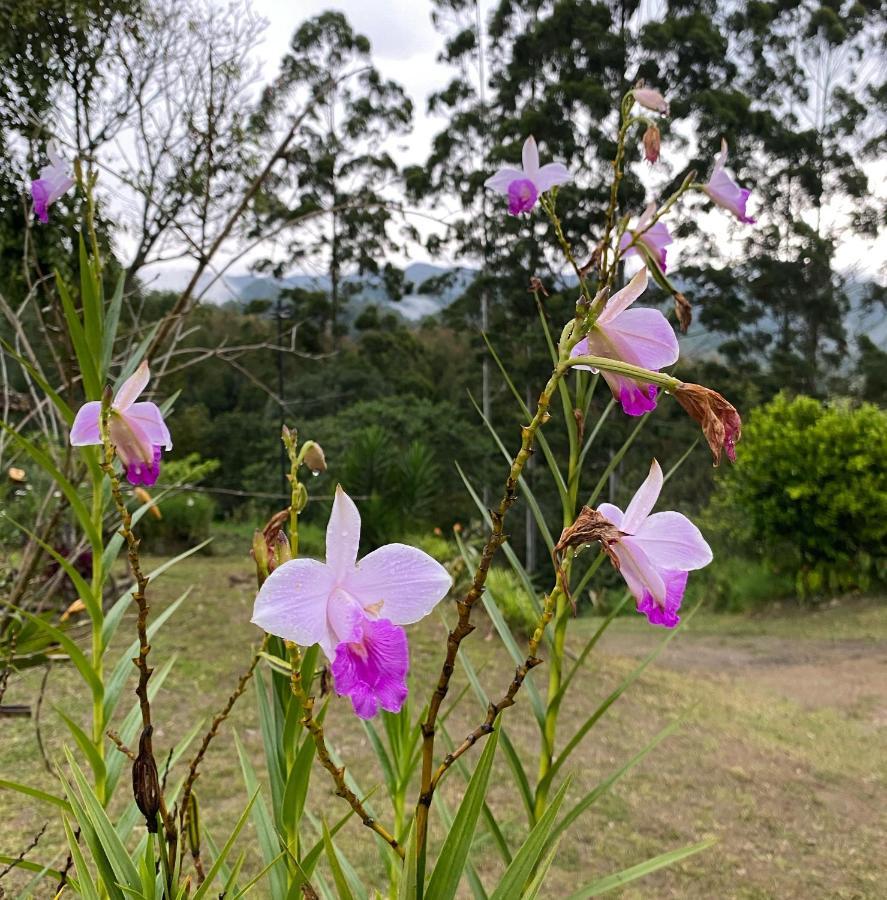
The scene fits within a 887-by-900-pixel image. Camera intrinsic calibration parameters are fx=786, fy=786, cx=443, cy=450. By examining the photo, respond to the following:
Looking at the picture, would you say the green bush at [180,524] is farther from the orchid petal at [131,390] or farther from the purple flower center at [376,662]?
the purple flower center at [376,662]

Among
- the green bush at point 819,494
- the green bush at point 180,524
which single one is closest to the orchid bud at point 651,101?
the green bush at point 819,494

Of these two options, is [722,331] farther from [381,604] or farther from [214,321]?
[381,604]

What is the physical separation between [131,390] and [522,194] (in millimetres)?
691

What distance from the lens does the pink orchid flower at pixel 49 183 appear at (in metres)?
1.16

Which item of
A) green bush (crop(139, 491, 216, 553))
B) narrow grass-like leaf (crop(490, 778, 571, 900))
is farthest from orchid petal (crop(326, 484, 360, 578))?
green bush (crop(139, 491, 216, 553))

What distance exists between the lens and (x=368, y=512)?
632cm

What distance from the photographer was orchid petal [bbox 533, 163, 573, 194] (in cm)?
118

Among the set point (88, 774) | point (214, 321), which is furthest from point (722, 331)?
point (88, 774)

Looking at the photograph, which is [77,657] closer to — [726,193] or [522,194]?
[522,194]

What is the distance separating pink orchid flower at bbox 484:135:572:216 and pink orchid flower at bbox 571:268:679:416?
23.8 inches

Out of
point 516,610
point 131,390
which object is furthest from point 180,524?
point 131,390

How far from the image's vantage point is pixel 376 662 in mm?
500

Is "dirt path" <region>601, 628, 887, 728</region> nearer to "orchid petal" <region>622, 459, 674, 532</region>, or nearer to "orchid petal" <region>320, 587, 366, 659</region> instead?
"orchid petal" <region>622, 459, 674, 532</region>

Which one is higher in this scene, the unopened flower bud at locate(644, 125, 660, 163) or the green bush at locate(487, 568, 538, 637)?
the unopened flower bud at locate(644, 125, 660, 163)
